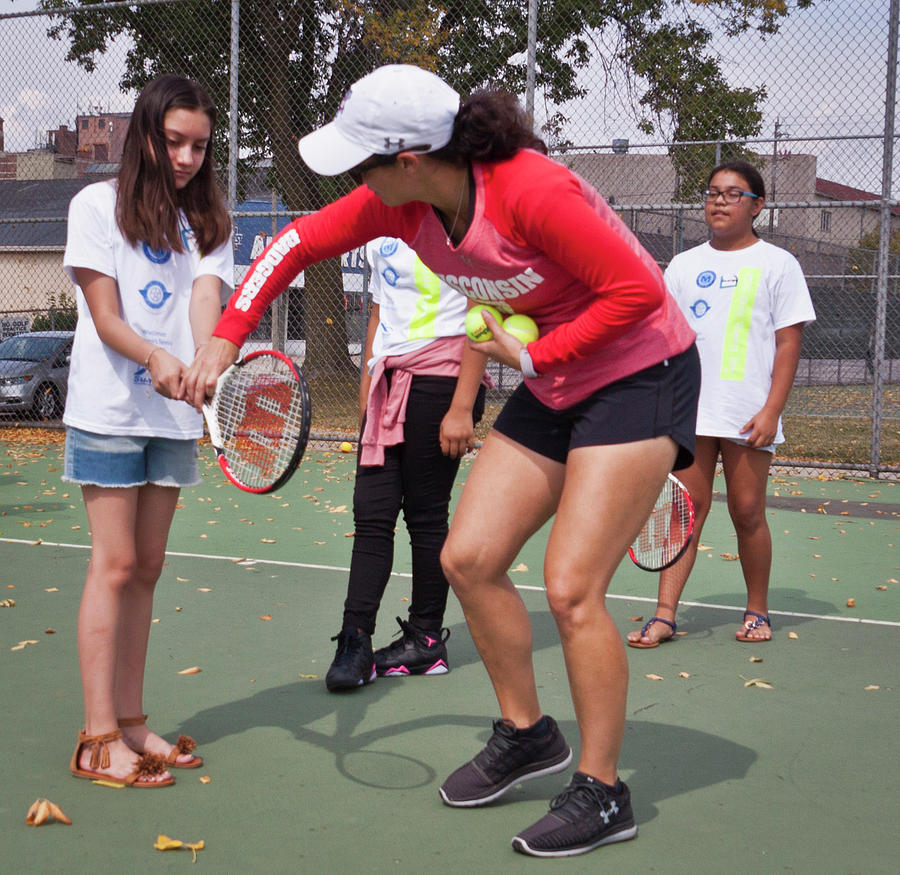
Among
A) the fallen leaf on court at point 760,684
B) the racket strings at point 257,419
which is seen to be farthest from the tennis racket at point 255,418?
the fallen leaf on court at point 760,684

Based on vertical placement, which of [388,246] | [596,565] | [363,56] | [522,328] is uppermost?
[363,56]

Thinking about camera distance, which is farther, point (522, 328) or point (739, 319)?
point (739, 319)

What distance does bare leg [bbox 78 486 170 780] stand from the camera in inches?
133

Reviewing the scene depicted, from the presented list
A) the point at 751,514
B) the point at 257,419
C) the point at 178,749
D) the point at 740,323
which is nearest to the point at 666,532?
the point at 751,514

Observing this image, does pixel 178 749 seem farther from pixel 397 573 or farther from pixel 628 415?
pixel 397 573

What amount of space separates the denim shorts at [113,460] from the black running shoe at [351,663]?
4.10ft

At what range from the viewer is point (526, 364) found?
2965mm

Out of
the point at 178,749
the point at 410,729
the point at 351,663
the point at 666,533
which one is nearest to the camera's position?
the point at 178,749

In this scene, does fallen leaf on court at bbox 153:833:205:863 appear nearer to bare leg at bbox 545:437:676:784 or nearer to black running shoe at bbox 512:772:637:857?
black running shoe at bbox 512:772:637:857

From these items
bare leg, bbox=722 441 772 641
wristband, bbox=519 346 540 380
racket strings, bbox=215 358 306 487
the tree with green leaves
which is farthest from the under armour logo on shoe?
the tree with green leaves

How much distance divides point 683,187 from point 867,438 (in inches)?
155

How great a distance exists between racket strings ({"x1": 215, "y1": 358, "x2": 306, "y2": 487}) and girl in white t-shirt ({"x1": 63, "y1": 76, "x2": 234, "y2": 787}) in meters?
0.17

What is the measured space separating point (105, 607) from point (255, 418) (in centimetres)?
69

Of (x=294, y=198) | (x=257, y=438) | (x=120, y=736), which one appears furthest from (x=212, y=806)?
(x=294, y=198)
